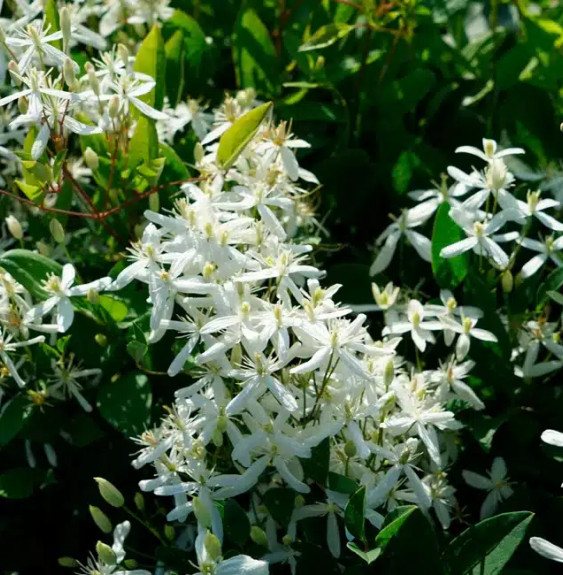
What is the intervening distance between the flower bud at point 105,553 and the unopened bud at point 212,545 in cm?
13

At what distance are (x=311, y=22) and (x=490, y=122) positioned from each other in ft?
1.08

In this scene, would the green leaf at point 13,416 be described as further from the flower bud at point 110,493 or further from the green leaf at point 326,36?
the green leaf at point 326,36

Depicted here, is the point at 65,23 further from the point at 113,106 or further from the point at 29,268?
the point at 29,268

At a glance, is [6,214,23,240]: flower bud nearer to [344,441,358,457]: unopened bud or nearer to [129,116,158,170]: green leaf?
[129,116,158,170]: green leaf

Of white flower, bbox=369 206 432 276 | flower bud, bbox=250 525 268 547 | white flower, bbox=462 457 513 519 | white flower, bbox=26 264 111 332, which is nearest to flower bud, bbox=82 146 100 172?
white flower, bbox=26 264 111 332

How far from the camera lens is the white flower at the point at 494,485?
3.80 ft

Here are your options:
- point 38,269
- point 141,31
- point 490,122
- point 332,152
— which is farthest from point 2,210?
point 490,122

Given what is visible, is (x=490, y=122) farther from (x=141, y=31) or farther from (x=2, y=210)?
(x=2, y=210)

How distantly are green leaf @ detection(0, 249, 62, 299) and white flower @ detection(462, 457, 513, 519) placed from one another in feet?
1.91

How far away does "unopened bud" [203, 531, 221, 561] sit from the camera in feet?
2.91

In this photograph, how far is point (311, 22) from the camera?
149 centimetres

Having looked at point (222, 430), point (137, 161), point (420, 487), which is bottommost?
point (420, 487)

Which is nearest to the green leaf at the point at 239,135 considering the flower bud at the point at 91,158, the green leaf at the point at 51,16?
the flower bud at the point at 91,158

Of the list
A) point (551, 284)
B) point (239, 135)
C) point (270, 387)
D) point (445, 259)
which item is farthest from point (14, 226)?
point (551, 284)
